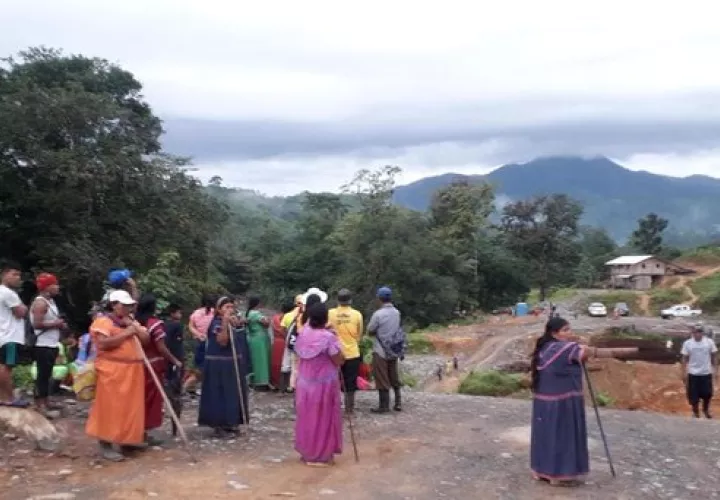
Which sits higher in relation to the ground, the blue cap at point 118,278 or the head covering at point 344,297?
the blue cap at point 118,278

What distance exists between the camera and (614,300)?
205 ft

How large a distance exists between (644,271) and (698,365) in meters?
66.2

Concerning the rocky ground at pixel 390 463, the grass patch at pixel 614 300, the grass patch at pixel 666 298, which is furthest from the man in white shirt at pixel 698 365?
the grass patch at pixel 666 298

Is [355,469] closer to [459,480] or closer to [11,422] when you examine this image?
[459,480]

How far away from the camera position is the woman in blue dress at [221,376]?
8820 mm

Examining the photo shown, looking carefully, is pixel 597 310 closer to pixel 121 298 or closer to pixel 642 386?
pixel 642 386

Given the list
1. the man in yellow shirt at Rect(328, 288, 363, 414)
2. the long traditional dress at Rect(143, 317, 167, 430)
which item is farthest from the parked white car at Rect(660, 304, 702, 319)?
the long traditional dress at Rect(143, 317, 167, 430)

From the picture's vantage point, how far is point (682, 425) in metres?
11.6

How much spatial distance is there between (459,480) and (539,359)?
1.47 m

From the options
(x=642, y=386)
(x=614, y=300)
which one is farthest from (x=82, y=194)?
(x=614, y=300)

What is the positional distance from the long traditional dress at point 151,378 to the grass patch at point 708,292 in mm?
56118

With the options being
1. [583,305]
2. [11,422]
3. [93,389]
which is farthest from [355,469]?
[583,305]

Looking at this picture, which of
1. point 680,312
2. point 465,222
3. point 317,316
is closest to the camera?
point 317,316

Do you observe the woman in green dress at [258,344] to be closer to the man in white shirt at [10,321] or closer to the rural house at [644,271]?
the man in white shirt at [10,321]
